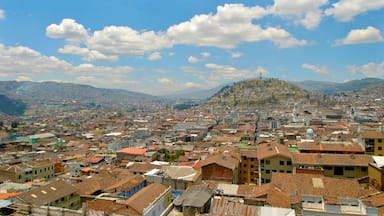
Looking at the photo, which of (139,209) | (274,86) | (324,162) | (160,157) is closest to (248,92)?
(274,86)

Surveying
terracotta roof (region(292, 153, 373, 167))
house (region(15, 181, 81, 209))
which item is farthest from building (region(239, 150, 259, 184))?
house (region(15, 181, 81, 209))

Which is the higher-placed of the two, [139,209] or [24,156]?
[139,209]

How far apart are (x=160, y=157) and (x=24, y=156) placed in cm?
2290

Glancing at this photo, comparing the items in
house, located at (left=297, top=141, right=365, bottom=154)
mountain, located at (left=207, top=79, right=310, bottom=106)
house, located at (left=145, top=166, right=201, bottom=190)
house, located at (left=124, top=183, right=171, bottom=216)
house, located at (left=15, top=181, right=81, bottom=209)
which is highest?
mountain, located at (left=207, top=79, right=310, bottom=106)

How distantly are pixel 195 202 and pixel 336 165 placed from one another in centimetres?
→ 1662

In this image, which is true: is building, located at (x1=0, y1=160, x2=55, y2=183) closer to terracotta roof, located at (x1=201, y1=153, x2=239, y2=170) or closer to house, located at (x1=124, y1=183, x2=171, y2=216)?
terracotta roof, located at (x1=201, y1=153, x2=239, y2=170)

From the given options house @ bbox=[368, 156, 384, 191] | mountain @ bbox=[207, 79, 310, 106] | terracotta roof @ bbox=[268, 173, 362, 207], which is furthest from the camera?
mountain @ bbox=[207, 79, 310, 106]

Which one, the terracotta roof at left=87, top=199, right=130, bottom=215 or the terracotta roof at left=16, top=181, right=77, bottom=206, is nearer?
the terracotta roof at left=87, top=199, right=130, bottom=215

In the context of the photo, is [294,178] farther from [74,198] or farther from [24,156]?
[24,156]

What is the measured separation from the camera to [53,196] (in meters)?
21.7

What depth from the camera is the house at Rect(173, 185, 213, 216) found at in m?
13.7

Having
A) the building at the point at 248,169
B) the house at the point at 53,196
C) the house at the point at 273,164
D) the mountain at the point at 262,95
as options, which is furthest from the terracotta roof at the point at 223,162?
the mountain at the point at 262,95

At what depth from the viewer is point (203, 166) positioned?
27.4m

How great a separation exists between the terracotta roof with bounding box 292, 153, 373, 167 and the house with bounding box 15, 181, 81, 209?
62.8ft
